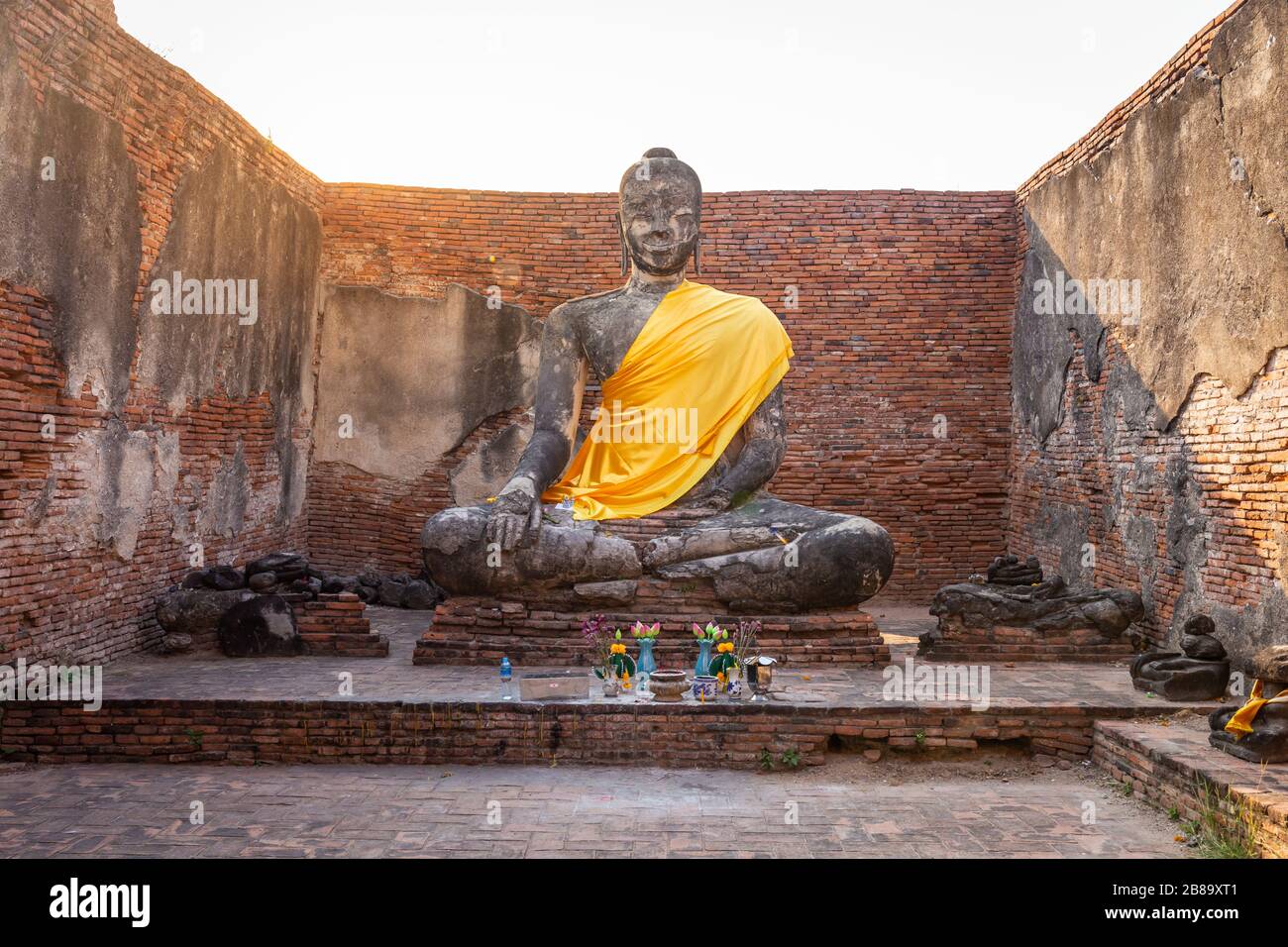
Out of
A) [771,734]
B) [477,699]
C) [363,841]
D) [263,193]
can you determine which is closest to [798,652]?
[771,734]

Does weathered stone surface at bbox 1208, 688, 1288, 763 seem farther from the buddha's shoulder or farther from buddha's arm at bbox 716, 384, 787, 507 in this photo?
the buddha's shoulder

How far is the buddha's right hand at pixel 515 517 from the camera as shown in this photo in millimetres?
6988

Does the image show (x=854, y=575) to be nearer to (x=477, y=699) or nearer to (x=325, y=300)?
(x=477, y=699)

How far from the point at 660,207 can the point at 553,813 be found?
15.8 feet

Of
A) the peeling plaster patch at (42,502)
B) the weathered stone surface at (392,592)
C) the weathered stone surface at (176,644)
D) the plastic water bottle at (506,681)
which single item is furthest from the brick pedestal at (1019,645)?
the peeling plaster patch at (42,502)

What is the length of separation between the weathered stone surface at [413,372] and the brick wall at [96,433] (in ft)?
5.79

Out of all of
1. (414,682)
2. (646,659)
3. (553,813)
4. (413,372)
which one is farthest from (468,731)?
(413,372)

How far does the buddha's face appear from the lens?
27.0 ft

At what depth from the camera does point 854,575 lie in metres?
7.10

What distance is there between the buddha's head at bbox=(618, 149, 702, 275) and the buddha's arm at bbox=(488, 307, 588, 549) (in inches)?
30.9

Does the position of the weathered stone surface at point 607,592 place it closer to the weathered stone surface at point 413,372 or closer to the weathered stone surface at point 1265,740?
the weathered stone surface at point 1265,740

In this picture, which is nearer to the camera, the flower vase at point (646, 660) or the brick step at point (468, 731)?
the brick step at point (468, 731)

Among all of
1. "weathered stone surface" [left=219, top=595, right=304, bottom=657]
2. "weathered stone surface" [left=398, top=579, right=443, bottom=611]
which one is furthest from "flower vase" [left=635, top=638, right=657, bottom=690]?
"weathered stone surface" [left=398, top=579, right=443, bottom=611]

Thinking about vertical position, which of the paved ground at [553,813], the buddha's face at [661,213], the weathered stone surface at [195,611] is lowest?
the paved ground at [553,813]
